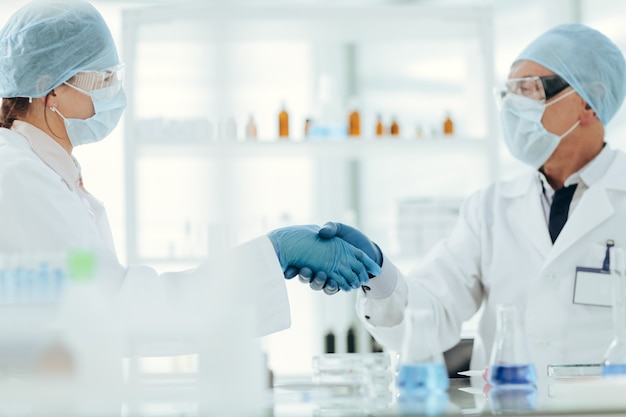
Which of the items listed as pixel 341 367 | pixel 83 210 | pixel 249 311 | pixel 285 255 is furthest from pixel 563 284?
pixel 249 311

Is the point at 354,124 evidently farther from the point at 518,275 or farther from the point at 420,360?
the point at 420,360

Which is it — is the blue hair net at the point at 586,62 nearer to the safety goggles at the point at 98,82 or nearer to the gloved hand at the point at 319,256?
the gloved hand at the point at 319,256

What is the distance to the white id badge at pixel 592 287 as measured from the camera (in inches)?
88.6

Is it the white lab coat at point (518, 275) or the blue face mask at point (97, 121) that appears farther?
the white lab coat at point (518, 275)

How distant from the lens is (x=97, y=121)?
2.16 metres

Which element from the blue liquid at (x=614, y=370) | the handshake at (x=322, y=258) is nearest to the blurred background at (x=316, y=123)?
the handshake at (x=322, y=258)

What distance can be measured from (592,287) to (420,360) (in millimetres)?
1220

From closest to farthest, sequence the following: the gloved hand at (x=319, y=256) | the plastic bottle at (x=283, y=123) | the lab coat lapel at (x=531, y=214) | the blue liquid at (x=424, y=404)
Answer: the blue liquid at (x=424, y=404), the gloved hand at (x=319, y=256), the lab coat lapel at (x=531, y=214), the plastic bottle at (x=283, y=123)

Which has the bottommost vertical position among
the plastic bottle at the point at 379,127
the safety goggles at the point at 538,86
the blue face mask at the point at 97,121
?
the blue face mask at the point at 97,121

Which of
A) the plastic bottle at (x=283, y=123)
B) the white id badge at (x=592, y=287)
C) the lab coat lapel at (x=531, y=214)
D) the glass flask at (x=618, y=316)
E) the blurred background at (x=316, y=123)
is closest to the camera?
the glass flask at (x=618, y=316)

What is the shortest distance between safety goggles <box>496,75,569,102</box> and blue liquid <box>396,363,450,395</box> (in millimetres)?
1515

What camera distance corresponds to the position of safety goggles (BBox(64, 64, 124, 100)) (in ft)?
6.97

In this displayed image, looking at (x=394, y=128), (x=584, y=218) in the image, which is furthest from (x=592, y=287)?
(x=394, y=128)

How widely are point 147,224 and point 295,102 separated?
150 centimetres
